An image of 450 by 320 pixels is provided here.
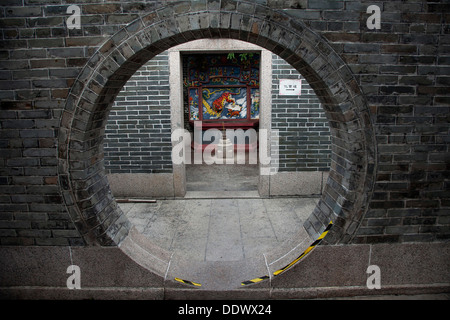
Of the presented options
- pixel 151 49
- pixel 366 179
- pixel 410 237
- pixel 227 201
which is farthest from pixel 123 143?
pixel 410 237

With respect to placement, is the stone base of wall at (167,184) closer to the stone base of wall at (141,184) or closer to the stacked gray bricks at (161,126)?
the stone base of wall at (141,184)

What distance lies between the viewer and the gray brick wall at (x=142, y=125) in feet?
18.9

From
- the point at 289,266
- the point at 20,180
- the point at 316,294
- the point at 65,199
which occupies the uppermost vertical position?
the point at 20,180

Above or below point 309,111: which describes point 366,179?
below

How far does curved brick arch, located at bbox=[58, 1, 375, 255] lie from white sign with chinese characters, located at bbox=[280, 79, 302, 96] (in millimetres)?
2898

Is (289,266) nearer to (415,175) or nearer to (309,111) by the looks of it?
(415,175)

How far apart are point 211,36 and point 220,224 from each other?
3147 millimetres

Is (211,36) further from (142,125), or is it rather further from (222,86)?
(222,86)

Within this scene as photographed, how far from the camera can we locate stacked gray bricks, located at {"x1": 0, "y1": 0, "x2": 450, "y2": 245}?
2.57 meters

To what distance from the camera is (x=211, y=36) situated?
276cm

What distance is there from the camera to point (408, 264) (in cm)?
306

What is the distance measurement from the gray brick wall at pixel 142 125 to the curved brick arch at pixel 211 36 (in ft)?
9.30

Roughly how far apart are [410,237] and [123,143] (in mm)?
4966

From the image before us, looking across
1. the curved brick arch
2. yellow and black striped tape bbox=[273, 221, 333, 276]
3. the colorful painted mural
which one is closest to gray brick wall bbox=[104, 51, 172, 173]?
the curved brick arch
